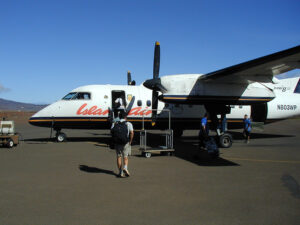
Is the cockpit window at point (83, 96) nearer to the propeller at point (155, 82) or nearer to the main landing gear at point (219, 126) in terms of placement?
the propeller at point (155, 82)

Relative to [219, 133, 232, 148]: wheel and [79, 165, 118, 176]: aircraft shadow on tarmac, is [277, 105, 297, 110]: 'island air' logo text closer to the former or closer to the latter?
[219, 133, 232, 148]: wheel

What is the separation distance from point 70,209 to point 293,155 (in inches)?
405

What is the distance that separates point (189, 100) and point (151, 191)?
7926 millimetres

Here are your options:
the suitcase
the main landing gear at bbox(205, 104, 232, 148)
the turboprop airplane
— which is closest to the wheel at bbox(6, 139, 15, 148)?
the turboprop airplane

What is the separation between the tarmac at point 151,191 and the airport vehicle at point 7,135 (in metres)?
3.39

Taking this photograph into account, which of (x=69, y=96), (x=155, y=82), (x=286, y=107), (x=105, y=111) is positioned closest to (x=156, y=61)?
(x=155, y=82)

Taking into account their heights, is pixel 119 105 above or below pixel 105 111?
above

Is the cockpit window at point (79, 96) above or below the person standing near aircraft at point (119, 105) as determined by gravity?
above

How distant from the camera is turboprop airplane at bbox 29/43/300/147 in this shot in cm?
1354

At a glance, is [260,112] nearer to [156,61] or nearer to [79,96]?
[156,61]

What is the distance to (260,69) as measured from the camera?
1287cm

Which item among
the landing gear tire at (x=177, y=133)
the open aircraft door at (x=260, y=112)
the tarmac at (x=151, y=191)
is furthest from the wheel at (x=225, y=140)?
the open aircraft door at (x=260, y=112)

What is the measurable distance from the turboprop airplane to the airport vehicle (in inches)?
51.4

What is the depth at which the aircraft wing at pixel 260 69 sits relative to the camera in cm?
1070
